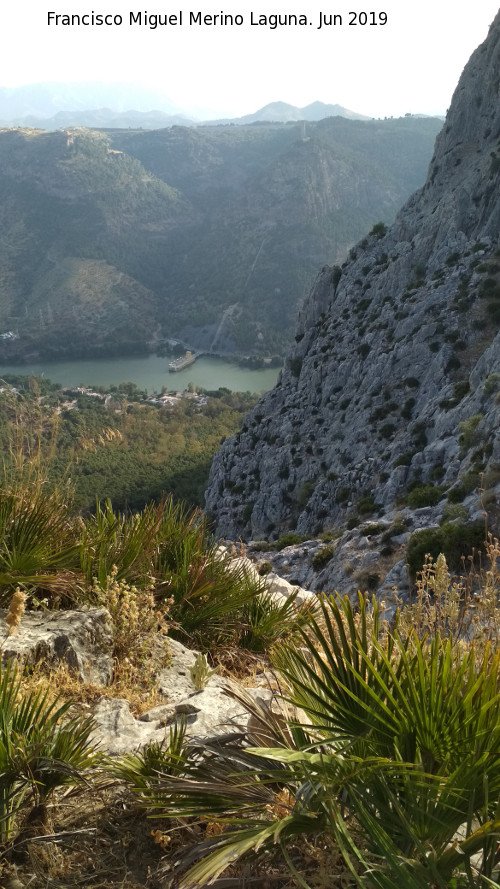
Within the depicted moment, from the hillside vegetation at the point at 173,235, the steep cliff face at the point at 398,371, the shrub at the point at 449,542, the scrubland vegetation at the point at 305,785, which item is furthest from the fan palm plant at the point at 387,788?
the hillside vegetation at the point at 173,235

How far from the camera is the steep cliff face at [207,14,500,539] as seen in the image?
1043 inches

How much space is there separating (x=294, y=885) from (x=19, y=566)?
8.64 feet

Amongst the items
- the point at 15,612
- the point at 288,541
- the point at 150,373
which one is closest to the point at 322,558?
the point at 288,541

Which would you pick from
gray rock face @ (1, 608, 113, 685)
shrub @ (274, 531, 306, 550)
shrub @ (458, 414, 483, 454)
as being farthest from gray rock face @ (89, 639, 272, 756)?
shrub @ (274, 531, 306, 550)

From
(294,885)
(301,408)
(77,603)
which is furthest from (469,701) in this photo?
(301,408)

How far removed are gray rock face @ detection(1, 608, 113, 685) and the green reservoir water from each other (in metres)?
105

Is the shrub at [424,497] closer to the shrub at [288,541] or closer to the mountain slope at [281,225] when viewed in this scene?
the shrub at [288,541]

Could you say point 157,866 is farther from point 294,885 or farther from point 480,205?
point 480,205

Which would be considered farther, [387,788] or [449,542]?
[449,542]

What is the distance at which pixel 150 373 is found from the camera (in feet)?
415

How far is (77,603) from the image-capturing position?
4.23 meters

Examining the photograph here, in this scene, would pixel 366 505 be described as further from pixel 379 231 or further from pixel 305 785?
pixel 379 231

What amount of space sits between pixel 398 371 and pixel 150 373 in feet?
313

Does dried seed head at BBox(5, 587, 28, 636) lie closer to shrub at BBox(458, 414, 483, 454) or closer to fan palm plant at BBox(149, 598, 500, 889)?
fan palm plant at BBox(149, 598, 500, 889)
